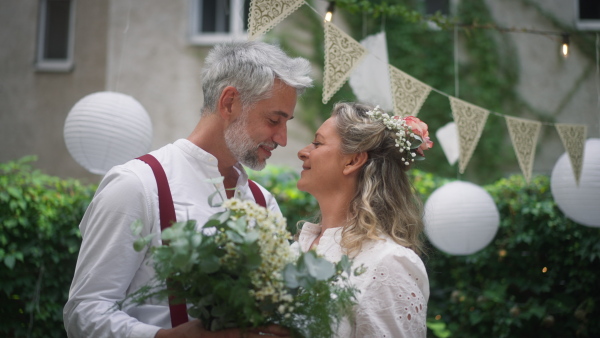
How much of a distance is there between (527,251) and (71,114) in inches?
151

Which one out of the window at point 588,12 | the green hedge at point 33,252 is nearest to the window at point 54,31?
the green hedge at point 33,252

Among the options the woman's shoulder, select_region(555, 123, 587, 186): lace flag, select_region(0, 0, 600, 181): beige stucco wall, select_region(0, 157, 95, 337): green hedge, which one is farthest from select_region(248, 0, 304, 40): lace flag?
select_region(0, 0, 600, 181): beige stucco wall

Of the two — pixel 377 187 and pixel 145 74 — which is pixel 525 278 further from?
pixel 145 74

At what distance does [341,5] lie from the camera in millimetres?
4133

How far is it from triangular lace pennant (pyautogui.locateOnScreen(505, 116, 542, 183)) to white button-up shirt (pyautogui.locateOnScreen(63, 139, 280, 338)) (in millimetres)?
2701

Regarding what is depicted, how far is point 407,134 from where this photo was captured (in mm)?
2807

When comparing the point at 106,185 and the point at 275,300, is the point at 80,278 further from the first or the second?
the point at 275,300

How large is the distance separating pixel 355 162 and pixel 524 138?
79.9 inches

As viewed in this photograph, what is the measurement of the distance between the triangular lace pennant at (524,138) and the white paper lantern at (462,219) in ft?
1.31

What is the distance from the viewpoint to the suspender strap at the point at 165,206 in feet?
6.70

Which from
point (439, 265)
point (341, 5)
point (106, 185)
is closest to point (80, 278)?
point (106, 185)

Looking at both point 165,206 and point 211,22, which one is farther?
point 211,22

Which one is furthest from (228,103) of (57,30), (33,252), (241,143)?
(57,30)

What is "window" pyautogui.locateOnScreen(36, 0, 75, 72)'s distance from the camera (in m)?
9.43
